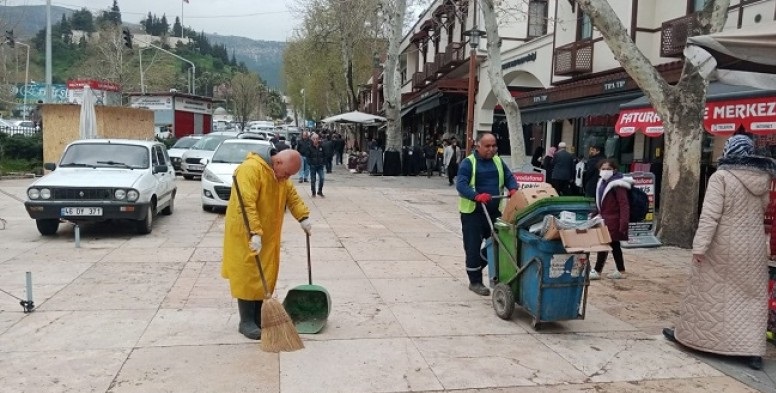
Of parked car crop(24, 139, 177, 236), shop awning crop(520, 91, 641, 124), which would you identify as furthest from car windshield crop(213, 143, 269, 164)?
shop awning crop(520, 91, 641, 124)

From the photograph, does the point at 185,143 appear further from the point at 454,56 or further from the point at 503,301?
the point at 503,301

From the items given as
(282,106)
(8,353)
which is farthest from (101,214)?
(282,106)

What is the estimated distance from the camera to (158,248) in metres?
9.09

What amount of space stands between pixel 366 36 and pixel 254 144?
66.2 ft

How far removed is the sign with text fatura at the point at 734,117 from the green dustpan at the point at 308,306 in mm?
7346

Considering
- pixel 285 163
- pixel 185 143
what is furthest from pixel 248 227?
pixel 185 143

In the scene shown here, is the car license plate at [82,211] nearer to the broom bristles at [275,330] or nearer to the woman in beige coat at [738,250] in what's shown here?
the broom bristles at [275,330]

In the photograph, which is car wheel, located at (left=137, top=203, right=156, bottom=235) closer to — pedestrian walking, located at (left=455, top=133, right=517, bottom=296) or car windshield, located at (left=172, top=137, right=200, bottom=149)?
pedestrian walking, located at (left=455, top=133, right=517, bottom=296)

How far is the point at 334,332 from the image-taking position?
5449mm

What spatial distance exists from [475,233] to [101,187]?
231 inches

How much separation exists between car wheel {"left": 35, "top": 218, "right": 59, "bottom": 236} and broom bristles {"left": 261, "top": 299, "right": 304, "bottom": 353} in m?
6.43

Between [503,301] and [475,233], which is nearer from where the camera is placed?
[503,301]

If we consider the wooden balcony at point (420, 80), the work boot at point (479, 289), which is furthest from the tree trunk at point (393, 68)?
the work boot at point (479, 289)

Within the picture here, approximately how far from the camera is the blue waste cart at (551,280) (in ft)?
17.6
